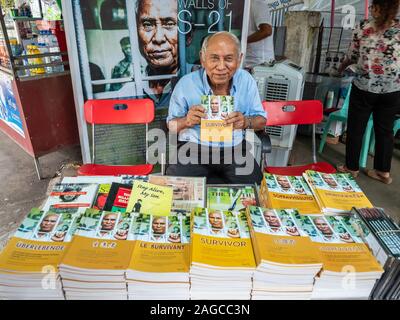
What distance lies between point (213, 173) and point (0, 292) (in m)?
1.58

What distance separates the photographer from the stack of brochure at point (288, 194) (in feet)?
4.48

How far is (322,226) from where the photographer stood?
1208 mm

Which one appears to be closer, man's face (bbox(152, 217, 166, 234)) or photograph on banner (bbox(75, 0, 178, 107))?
man's face (bbox(152, 217, 166, 234))

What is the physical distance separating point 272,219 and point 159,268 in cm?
48

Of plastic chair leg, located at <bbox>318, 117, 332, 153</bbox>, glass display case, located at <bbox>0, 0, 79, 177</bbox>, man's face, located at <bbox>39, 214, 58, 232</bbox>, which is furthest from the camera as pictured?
plastic chair leg, located at <bbox>318, 117, 332, 153</bbox>

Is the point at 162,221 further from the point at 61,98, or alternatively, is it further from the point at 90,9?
the point at 61,98

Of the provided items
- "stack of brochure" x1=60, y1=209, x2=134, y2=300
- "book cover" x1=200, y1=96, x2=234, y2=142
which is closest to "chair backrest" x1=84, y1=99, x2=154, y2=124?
"book cover" x1=200, y1=96, x2=234, y2=142

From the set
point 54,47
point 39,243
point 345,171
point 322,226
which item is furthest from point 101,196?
point 345,171

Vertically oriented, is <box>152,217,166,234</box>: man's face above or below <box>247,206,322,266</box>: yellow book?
below

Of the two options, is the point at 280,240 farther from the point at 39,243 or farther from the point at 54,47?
the point at 54,47

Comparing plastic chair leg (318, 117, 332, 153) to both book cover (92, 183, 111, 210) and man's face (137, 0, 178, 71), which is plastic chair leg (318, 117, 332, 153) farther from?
book cover (92, 183, 111, 210)

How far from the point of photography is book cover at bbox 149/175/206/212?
1.42 m

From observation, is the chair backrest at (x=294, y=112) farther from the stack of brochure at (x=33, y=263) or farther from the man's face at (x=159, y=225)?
the stack of brochure at (x=33, y=263)
